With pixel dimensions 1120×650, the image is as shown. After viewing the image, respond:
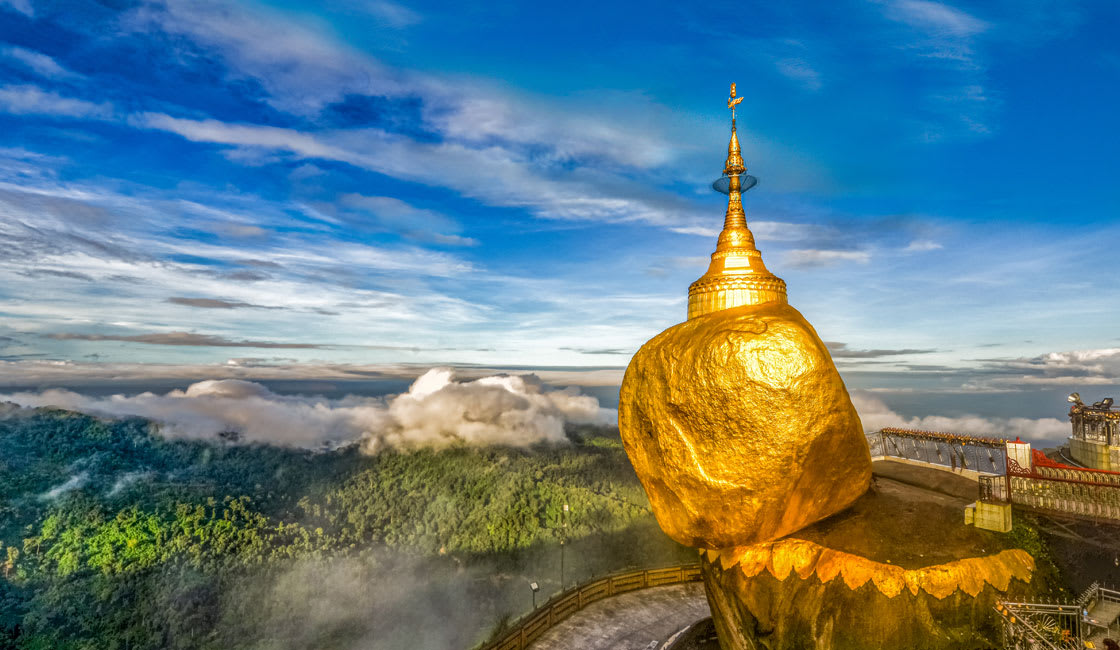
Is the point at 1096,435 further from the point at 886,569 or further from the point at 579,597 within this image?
the point at 579,597

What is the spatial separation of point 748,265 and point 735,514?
6.66 meters

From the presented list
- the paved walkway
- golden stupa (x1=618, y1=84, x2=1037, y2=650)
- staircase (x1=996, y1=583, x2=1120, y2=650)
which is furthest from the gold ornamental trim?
the paved walkway

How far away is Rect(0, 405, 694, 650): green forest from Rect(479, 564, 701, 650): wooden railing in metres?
14.5

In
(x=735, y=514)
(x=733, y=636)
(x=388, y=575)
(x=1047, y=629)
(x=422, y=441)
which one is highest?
(x=735, y=514)

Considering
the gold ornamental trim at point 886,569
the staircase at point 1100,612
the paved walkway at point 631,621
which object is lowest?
the paved walkway at point 631,621

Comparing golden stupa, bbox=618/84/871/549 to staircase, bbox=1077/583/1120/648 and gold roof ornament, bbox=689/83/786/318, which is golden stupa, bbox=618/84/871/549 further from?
staircase, bbox=1077/583/1120/648

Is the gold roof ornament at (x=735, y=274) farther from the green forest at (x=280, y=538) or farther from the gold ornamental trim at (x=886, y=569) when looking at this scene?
the green forest at (x=280, y=538)

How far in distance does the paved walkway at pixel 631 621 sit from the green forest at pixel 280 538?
15.9m

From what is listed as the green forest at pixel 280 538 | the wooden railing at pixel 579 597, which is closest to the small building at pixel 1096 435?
the wooden railing at pixel 579 597

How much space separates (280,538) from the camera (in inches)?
2331

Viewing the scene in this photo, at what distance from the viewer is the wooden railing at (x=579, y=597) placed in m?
17.2

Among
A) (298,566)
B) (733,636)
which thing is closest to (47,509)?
(298,566)

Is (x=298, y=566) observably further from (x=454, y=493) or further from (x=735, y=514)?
(x=735, y=514)

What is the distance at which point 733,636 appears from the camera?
468 inches
